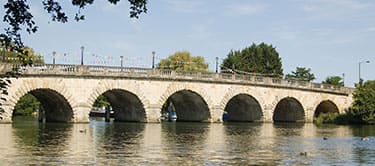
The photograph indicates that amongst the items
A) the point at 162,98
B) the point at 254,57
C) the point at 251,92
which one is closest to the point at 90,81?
Answer: the point at 162,98

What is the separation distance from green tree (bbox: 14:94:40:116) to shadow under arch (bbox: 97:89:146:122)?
93.3ft

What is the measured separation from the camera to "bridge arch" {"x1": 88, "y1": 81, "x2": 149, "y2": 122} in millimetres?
50688

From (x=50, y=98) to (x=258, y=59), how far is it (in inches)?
2106

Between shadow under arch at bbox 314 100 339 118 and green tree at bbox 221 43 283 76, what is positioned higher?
green tree at bbox 221 43 283 76

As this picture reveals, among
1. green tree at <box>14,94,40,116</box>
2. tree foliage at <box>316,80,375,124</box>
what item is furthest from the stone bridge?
green tree at <box>14,94,40,116</box>

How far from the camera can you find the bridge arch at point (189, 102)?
5597 centimetres

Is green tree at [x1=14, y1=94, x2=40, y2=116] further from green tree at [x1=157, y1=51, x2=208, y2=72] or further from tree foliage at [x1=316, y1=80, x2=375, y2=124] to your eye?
tree foliage at [x1=316, y1=80, x2=375, y2=124]

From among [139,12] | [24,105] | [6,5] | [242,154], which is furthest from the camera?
[24,105]

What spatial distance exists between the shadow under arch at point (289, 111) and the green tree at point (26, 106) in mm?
36049

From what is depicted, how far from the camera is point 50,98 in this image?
167 feet

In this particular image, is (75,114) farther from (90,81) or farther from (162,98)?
(162,98)

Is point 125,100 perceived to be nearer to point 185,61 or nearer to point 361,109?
point 361,109

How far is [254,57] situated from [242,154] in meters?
75.6

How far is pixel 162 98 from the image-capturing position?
2159 inches
